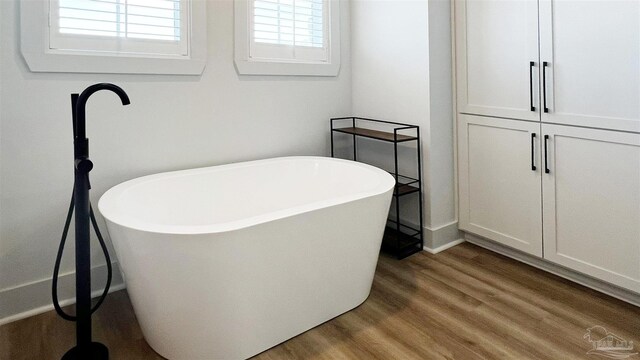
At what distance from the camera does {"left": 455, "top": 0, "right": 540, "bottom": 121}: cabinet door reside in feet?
7.66

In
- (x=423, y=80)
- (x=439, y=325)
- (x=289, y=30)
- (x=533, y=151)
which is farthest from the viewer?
(x=289, y=30)

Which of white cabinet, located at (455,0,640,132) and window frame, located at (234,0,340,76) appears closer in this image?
white cabinet, located at (455,0,640,132)

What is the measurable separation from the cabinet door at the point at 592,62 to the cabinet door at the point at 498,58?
0.25 ft

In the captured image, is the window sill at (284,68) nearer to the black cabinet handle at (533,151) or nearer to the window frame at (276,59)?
the window frame at (276,59)

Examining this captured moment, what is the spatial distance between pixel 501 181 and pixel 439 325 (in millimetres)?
1081

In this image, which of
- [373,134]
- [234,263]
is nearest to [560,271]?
[373,134]

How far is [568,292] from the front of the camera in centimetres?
221

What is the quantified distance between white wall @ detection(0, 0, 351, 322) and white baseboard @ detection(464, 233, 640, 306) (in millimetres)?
1400

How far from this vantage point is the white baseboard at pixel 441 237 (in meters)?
2.78

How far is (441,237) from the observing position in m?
2.83

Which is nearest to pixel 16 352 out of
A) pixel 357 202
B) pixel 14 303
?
pixel 14 303

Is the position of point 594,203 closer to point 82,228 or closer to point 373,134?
point 373,134

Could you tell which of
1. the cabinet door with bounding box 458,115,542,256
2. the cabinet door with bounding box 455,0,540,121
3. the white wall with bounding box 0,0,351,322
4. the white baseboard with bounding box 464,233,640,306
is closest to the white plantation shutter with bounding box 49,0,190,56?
the white wall with bounding box 0,0,351,322

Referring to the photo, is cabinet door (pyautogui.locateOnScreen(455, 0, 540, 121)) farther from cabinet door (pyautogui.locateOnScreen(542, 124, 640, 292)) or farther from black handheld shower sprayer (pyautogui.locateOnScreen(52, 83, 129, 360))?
black handheld shower sprayer (pyautogui.locateOnScreen(52, 83, 129, 360))
